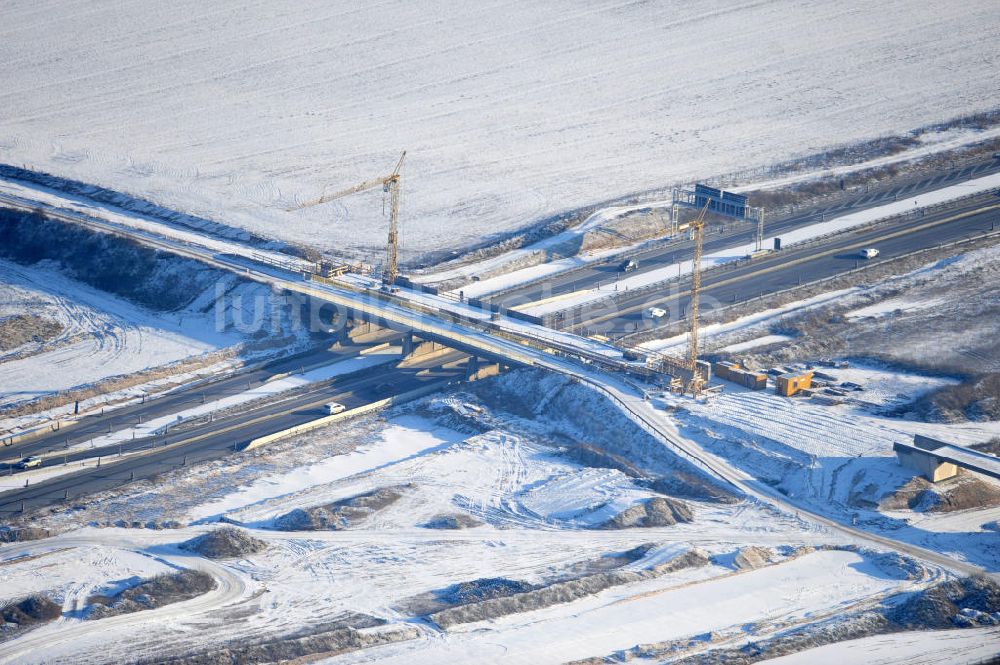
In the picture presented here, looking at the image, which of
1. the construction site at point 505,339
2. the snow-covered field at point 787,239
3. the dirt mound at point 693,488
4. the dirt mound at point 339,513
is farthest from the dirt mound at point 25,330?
the dirt mound at point 693,488

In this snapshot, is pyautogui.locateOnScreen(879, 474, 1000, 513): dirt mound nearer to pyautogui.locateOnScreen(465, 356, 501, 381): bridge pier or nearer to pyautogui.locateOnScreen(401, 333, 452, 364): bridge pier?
pyautogui.locateOnScreen(465, 356, 501, 381): bridge pier

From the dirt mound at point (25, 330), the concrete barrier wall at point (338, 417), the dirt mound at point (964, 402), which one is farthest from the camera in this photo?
the dirt mound at point (25, 330)

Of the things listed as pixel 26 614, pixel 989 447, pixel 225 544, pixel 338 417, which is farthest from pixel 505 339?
pixel 26 614

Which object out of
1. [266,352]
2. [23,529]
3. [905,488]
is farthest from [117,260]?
[905,488]

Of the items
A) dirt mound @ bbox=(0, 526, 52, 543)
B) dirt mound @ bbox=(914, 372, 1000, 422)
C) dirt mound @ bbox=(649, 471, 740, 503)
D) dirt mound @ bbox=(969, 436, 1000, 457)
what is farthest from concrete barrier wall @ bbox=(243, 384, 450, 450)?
dirt mound @ bbox=(969, 436, 1000, 457)

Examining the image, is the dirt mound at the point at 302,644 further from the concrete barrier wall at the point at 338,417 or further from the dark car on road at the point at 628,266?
the dark car on road at the point at 628,266

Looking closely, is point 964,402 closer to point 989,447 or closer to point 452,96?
point 989,447

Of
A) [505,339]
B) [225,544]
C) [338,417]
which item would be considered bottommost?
[225,544]
